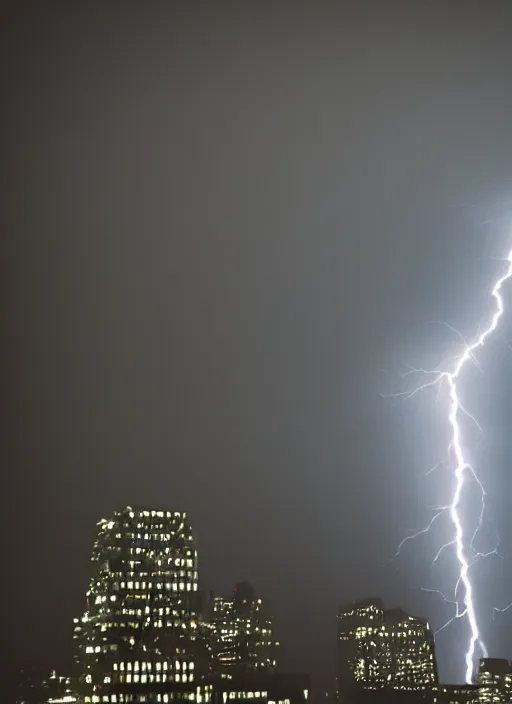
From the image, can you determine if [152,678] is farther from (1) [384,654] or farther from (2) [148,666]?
(1) [384,654]

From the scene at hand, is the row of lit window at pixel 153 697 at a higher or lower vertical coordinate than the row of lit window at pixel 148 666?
lower

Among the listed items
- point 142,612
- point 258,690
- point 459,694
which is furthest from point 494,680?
point 142,612

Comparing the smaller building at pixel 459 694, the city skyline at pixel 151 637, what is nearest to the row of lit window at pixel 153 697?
the city skyline at pixel 151 637

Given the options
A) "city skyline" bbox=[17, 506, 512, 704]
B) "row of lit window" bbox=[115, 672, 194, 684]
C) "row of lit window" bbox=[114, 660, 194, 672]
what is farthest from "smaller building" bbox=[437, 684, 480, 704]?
"row of lit window" bbox=[115, 672, 194, 684]

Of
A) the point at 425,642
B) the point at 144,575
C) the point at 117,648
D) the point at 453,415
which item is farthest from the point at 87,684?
the point at 425,642

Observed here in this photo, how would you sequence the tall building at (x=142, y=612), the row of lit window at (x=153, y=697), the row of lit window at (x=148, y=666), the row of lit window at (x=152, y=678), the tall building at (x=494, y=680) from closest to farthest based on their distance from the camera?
the row of lit window at (x=153, y=697)
the row of lit window at (x=152, y=678)
the tall building at (x=142, y=612)
the row of lit window at (x=148, y=666)
the tall building at (x=494, y=680)

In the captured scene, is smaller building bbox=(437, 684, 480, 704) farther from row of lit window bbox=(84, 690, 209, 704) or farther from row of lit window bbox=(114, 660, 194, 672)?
row of lit window bbox=(114, 660, 194, 672)

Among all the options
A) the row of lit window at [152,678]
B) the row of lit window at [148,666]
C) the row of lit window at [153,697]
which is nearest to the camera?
the row of lit window at [153,697]

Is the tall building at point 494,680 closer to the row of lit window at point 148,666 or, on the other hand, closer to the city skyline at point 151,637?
the city skyline at point 151,637
